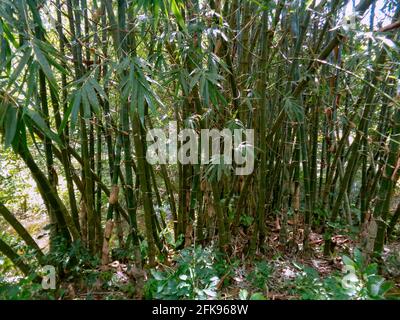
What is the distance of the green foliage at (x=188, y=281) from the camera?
4.75 feet

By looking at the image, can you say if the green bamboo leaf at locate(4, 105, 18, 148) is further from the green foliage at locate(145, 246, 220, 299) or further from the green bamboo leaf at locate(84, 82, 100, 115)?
the green foliage at locate(145, 246, 220, 299)

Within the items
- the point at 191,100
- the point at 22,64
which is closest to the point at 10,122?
the point at 22,64

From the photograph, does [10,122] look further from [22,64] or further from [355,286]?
[355,286]

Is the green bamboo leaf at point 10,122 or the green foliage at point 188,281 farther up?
the green bamboo leaf at point 10,122

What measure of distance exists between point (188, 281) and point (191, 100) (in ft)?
3.67

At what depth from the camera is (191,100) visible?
1.93m

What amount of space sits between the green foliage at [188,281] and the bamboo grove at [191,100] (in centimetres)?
26

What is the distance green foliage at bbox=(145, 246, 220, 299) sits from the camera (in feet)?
4.75

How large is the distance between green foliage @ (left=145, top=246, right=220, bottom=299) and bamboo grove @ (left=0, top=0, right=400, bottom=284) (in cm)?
26

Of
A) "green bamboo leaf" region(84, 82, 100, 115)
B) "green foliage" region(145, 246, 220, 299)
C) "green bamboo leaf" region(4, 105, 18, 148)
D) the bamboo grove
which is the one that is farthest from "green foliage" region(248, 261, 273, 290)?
"green bamboo leaf" region(4, 105, 18, 148)

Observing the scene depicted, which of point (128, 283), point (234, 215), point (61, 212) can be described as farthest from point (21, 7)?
point (234, 215)

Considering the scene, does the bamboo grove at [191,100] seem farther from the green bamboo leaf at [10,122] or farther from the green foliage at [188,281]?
the green foliage at [188,281]

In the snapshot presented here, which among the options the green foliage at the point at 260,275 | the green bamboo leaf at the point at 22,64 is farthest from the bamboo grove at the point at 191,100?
the green foliage at the point at 260,275

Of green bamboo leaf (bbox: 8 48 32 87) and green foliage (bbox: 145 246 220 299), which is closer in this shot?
green bamboo leaf (bbox: 8 48 32 87)
